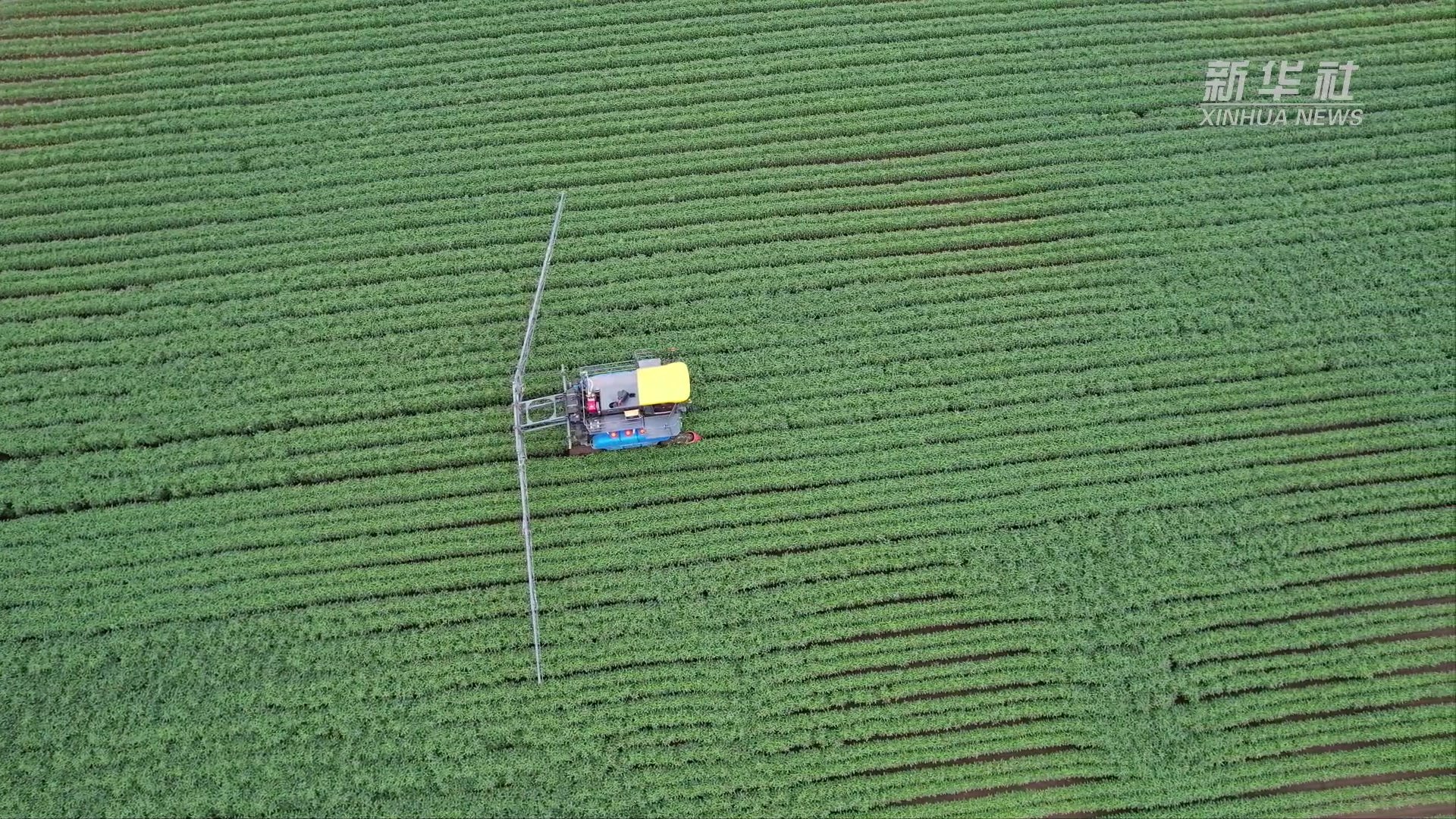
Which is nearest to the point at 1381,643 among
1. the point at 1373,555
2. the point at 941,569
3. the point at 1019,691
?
the point at 1373,555

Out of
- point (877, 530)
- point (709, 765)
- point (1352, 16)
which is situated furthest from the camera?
point (1352, 16)

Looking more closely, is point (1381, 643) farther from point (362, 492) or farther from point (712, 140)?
point (362, 492)

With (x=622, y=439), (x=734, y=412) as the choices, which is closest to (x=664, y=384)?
(x=622, y=439)

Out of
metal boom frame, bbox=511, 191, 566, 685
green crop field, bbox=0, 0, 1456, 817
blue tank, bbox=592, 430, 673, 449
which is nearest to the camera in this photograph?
metal boom frame, bbox=511, 191, 566, 685

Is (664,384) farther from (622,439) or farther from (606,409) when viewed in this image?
(622,439)

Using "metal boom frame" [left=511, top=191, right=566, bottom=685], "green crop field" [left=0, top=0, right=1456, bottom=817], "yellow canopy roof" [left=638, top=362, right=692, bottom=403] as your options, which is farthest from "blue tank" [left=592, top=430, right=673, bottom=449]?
"metal boom frame" [left=511, top=191, right=566, bottom=685]

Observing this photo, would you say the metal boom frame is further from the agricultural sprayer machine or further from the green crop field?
the green crop field
